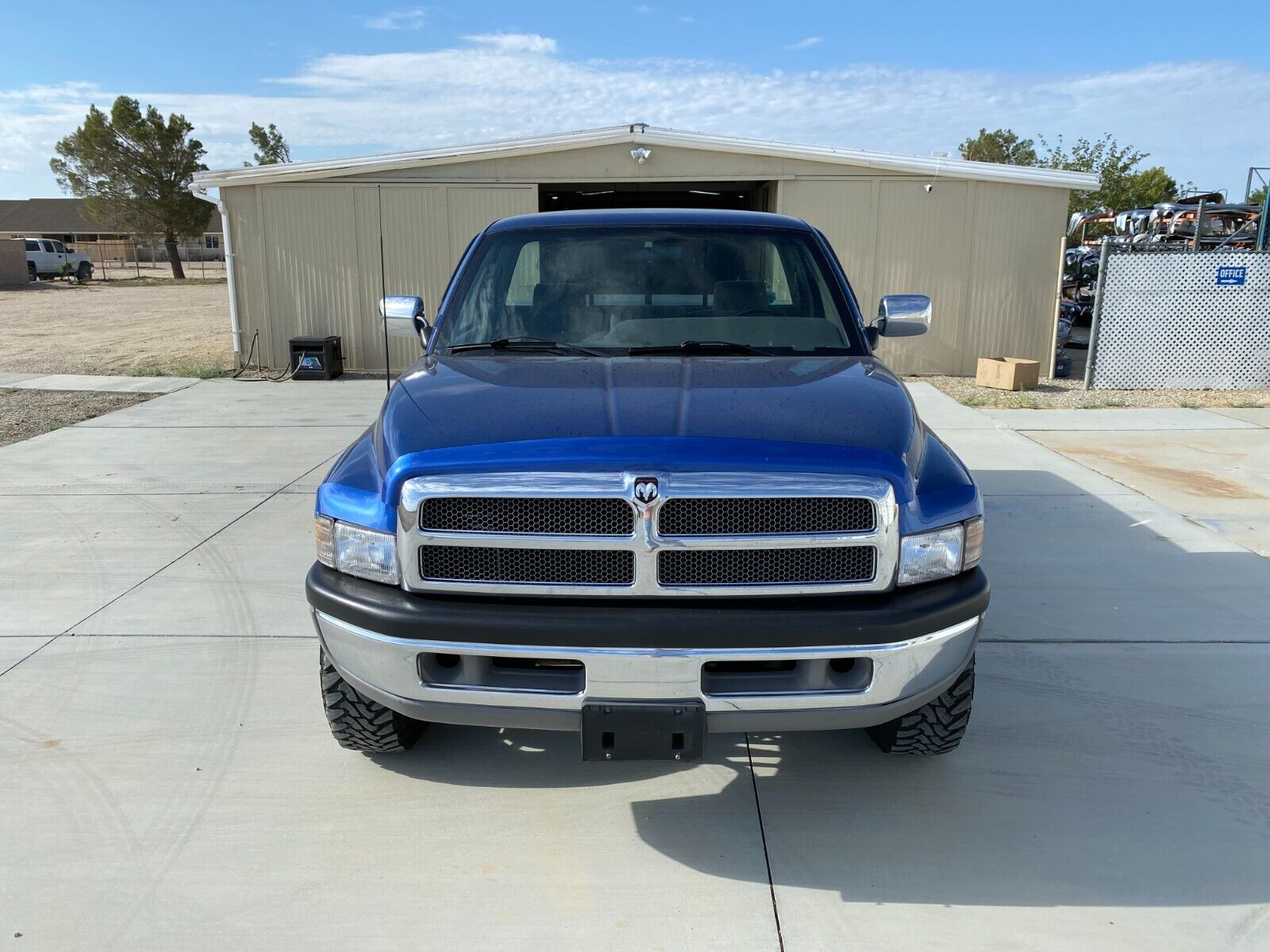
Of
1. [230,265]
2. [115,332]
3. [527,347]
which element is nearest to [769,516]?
[527,347]

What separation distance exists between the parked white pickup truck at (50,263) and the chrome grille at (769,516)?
46.6m

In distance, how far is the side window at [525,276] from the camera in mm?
3896

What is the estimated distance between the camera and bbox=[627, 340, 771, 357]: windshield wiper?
356 centimetres

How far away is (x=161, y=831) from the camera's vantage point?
2967 mm

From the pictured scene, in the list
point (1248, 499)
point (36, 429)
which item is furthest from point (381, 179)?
point (1248, 499)

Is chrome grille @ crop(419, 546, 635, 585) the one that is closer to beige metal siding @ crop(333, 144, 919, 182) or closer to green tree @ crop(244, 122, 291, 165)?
beige metal siding @ crop(333, 144, 919, 182)

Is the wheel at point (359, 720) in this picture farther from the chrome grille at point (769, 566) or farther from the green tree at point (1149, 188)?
the green tree at point (1149, 188)

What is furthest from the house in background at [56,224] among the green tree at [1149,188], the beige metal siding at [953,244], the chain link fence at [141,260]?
the beige metal siding at [953,244]

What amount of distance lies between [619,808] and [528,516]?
115cm

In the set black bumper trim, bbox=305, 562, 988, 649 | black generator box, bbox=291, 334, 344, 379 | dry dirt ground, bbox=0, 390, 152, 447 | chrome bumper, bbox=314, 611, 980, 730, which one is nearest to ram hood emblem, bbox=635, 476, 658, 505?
black bumper trim, bbox=305, 562, 988, 649

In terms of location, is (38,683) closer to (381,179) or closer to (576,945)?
(576,945)

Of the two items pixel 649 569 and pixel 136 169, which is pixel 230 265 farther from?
pixel 136 169

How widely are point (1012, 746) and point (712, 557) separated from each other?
5.49ft

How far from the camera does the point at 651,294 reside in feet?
12.9
